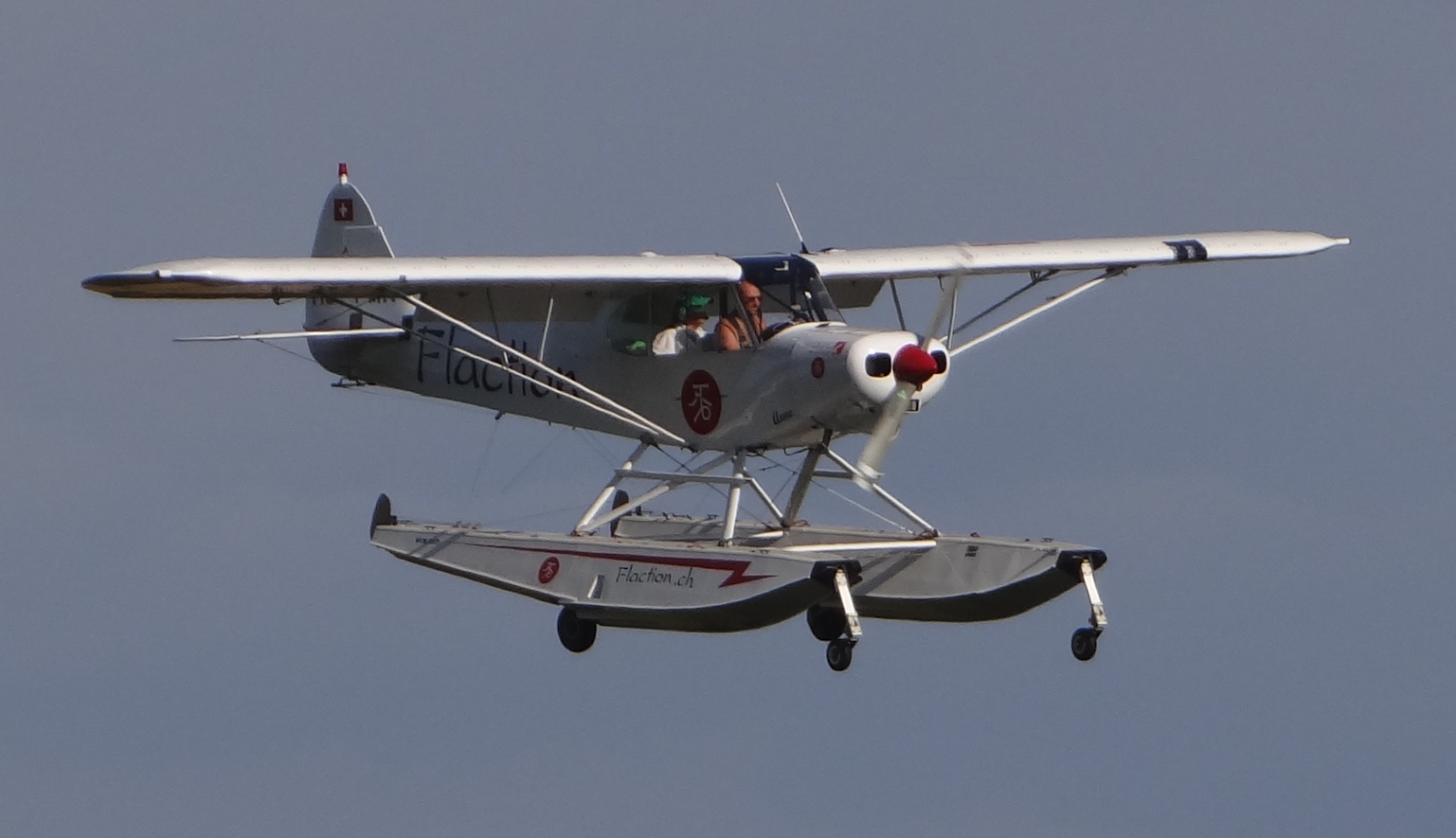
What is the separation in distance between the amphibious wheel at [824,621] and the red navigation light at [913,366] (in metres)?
1.97

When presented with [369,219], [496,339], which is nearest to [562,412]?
[496,339]

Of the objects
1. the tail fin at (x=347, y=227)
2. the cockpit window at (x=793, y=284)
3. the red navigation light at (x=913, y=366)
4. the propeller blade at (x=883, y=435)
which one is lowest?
the propeller blade at (x=883, y=435)

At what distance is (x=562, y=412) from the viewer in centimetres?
2852

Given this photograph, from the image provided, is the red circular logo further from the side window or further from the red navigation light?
the red navigation light

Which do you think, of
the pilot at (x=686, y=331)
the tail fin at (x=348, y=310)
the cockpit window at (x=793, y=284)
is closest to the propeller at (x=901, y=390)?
the cockpit window at (x=793, y=284)

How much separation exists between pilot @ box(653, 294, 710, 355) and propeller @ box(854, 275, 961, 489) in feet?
6.06

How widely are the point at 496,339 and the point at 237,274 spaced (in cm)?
351

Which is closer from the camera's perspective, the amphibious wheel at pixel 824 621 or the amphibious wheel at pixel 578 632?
the amphibious wheel at pixel 824 621

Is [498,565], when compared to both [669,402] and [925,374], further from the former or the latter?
[925,374]

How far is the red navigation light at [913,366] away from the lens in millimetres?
25547

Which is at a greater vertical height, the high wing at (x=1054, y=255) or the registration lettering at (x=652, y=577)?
the high wing at (x=1054, y=255)

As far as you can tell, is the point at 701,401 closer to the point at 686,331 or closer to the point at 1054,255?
the point at 686,331

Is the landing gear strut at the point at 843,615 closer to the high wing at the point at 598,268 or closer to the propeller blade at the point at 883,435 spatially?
the propeller blade at the point at 883,435

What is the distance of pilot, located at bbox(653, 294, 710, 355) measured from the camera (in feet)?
89.7
